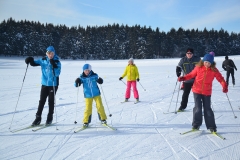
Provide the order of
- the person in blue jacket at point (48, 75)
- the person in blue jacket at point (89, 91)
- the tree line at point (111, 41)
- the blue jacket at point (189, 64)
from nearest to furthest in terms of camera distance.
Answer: the person in blue jacket at point (89, 91) < the person in blue jacket at point (48, 75) < the blue jacket at point (189, 64) < the tree line at point (111, 41)

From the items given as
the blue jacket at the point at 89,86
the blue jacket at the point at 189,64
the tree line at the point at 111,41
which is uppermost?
the tree line at the point at 111,41

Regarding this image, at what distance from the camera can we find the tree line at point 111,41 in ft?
188

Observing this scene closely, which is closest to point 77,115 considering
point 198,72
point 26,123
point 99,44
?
point 26,123

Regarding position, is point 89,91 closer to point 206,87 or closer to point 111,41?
point 206,87

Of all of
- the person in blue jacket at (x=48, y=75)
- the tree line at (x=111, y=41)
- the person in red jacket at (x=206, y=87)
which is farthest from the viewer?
the tree line at (x=111, y=41)

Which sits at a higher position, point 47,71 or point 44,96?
point 47,71

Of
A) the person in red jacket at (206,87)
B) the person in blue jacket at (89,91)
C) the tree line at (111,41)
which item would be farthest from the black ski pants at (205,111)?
the tree line at (111,41)

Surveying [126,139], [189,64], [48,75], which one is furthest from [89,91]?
[189,64]

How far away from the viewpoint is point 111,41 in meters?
61.1

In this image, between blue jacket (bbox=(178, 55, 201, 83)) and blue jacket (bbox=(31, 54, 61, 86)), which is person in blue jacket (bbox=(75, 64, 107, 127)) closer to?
blue jacket (bbox=(31, 54, 61, 86))

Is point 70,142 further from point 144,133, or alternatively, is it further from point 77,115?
point 77,115

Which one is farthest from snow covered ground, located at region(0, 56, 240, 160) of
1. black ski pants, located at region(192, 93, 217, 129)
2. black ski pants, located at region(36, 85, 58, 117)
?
black ski pants, located at region(36, 85, 58, 117)

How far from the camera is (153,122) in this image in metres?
5.24

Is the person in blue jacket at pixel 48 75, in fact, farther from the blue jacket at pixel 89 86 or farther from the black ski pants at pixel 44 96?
the blue jacket at pixel 89 86
